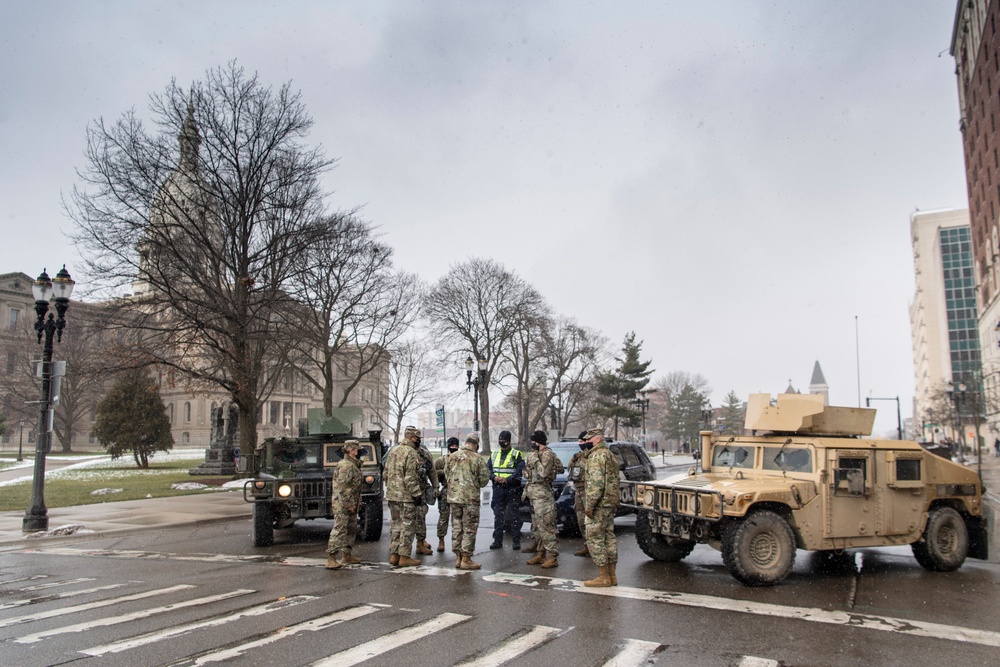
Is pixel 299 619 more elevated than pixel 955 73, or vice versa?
pixel 955 73

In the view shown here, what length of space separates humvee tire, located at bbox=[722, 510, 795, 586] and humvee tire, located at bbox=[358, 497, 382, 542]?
6094 millimetres

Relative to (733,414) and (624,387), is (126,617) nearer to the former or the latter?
(624,387)

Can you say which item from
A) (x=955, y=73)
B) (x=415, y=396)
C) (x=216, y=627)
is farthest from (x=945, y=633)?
(x=955, y=73)

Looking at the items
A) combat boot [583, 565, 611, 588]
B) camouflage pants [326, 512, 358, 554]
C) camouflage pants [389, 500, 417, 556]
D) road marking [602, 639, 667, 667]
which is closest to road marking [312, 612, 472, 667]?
road marking [602, 639, 667, 667]

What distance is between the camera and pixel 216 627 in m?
6.58

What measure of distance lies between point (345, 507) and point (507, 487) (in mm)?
2570

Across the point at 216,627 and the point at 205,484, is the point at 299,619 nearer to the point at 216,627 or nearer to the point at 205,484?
the point at 216,627

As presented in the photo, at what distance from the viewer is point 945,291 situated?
103 metres

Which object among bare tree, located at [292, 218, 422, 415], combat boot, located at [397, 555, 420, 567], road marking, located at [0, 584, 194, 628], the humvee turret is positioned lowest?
combat boot, located at [397, 555, 420, 567]

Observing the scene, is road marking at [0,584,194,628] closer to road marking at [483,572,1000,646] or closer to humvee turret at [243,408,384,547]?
humvee turret at [243,408,384,547]

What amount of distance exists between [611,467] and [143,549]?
26.9 feet

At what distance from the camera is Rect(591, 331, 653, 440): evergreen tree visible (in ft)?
220

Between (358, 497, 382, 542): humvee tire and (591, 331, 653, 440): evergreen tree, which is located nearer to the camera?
(358, 497, 382, 542): humvee tire

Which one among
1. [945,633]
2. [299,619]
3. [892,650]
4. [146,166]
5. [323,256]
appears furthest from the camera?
[323,256]
